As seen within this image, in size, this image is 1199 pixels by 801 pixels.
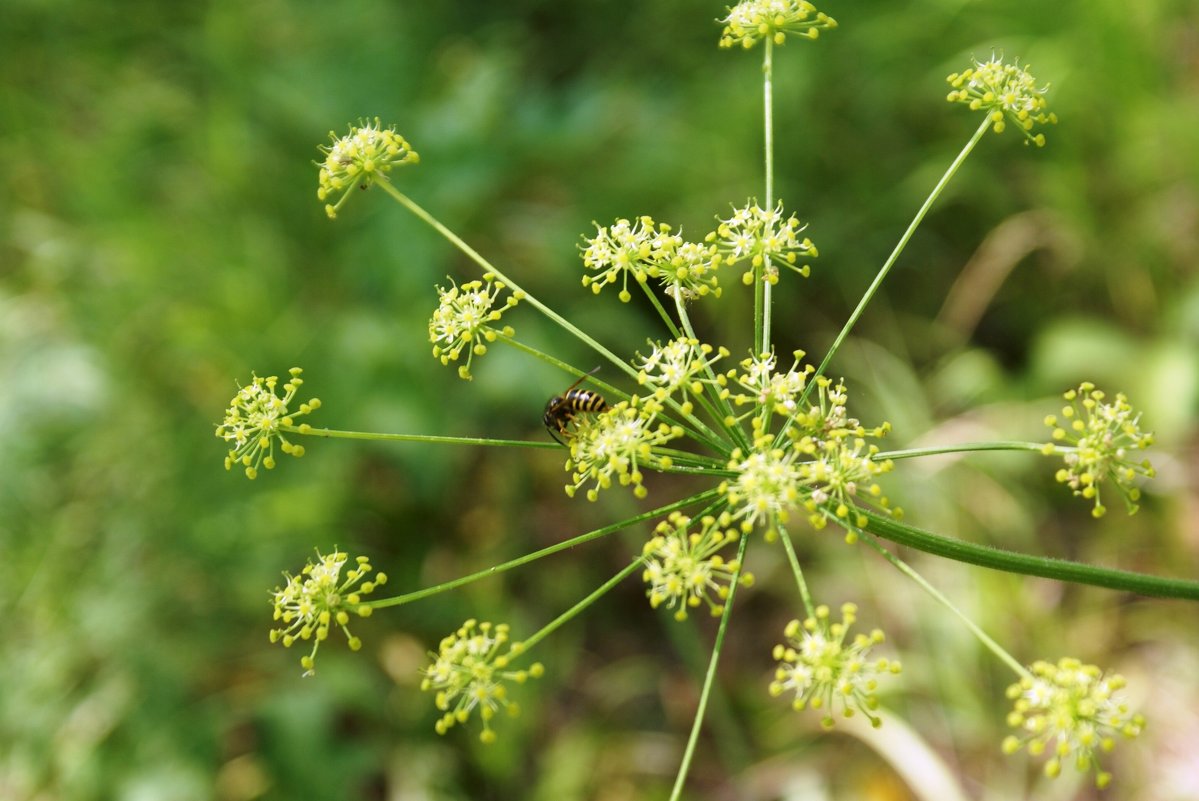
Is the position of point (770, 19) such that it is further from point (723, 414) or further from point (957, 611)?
point (957, 611)

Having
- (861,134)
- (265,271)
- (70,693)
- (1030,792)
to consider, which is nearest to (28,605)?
(70,693)

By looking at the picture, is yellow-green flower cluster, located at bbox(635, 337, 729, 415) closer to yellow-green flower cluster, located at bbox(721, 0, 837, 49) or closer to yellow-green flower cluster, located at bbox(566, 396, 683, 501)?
yellow-green flower cluster, located at bbox(566, 396, 683, 501)

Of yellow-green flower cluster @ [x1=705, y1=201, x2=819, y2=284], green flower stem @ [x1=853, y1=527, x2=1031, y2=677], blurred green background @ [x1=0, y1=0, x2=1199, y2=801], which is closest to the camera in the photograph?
green flower stem @ [x1=853, y1=527, x2=1031, y2=677]

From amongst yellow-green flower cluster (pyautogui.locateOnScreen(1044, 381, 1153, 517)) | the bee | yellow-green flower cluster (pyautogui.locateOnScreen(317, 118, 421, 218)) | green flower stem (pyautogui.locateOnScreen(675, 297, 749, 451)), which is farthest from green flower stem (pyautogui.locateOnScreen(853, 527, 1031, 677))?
yellow-green flower cluster (pyautogui.locateOnScreen(317, 118, 421, 218))

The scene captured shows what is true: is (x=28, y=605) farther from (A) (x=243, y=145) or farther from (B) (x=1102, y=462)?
(B) (x=1102, y=462)

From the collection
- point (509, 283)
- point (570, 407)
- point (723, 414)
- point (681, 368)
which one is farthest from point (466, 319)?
point (723, 414)
